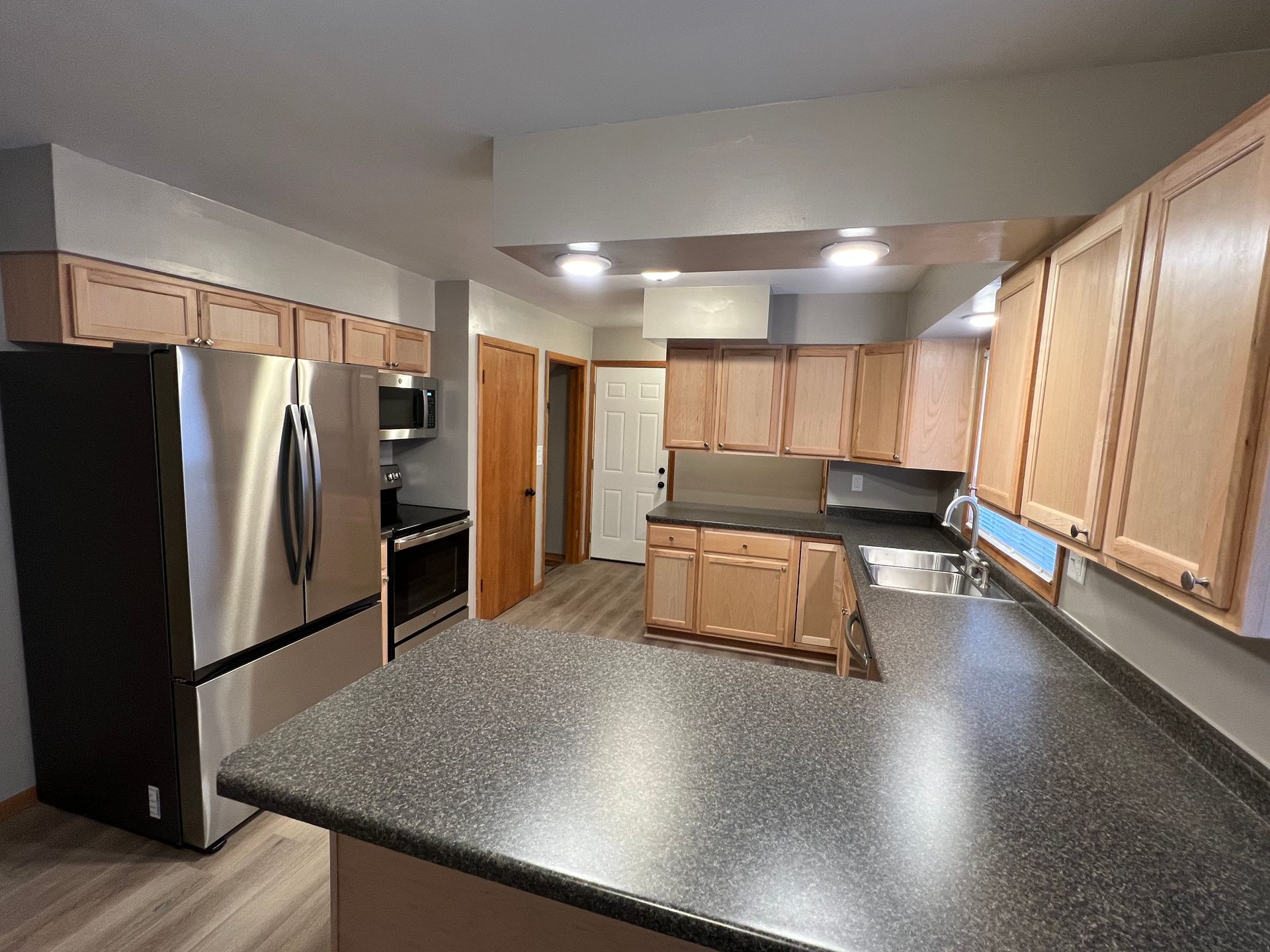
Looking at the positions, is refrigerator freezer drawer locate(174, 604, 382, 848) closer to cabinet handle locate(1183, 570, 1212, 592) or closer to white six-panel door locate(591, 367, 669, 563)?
cabinet handle locate(1183, 570, 1212, 592)

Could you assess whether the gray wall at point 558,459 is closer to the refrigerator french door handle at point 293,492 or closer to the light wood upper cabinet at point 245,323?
the light wood upper cabinet at point 245,323

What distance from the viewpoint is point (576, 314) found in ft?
15.3

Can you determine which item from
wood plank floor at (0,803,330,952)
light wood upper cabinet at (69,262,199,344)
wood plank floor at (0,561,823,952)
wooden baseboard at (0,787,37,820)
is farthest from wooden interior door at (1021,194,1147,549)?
wooden baseboard at (0,787,37,820)

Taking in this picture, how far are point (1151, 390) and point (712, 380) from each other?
287cm

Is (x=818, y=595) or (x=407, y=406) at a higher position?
(x=407, y=406)

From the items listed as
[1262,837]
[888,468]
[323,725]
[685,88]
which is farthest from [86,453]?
[888,468]

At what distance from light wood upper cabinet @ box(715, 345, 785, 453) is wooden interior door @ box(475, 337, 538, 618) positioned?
1.52 meters

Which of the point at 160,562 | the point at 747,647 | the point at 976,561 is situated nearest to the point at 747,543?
the point at 747,647

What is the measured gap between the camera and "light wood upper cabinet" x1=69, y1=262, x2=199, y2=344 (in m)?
1.91

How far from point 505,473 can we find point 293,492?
206 centimetres

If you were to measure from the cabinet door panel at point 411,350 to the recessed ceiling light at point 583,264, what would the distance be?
6.31ft

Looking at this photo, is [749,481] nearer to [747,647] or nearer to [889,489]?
[889,489]

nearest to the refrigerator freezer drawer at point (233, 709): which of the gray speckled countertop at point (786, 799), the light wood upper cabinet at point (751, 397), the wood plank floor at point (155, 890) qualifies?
the wood plank floor at point (155, 890)

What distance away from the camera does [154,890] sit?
1.81 meters
